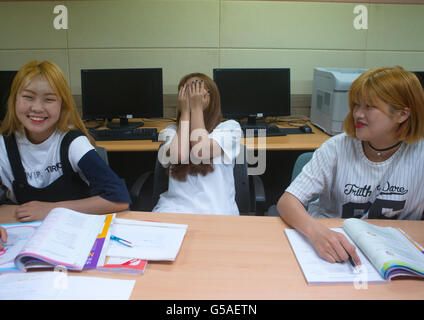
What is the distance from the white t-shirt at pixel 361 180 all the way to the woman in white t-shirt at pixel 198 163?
1.55 ft

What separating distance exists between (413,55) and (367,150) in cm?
205

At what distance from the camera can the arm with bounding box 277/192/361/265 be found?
1.04m

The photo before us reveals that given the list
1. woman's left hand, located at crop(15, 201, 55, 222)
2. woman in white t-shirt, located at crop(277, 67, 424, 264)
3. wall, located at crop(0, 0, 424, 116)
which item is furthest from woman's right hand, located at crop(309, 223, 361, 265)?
wall, located at crop(0, 0, 424, 116)

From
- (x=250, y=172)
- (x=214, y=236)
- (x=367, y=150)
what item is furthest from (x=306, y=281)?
(x=250, y=172)

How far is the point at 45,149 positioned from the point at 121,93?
51.6 inches

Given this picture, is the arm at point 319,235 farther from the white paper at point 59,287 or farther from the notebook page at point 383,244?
the white paper at point 59,287

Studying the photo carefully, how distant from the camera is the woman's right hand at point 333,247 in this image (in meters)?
1.04

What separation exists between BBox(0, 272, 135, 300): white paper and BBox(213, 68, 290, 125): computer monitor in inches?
78.3

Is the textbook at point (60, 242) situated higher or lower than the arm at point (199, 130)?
lower

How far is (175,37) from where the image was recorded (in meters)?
2.89
